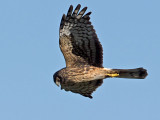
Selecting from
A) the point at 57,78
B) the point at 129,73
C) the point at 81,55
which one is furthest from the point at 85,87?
the point at 129,73

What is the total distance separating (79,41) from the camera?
48.2 ft

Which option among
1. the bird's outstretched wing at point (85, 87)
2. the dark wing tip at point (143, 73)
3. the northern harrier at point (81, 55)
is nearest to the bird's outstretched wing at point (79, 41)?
the northern harrier at point (81, 55)

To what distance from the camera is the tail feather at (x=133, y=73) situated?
14.7 m

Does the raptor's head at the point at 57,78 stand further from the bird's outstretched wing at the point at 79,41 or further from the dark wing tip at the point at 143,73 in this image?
the dark wing tip at the point at 143,73

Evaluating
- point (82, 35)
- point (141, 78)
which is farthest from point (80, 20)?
point (141, 78)

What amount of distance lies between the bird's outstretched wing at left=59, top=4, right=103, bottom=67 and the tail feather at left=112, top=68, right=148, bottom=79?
1.96 feet

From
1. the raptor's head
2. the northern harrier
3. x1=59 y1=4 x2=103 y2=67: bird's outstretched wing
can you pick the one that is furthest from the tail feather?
the raptor's head

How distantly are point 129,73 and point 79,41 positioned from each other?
1692 mm

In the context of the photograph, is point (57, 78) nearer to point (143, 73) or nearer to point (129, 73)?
point (129, 73)

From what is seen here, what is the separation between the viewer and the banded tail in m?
14.7

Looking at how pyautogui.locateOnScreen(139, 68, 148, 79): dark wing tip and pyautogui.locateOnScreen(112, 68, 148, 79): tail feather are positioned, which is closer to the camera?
pyautogui.locateOnScreen(112, 68, 148, 79): tail feather

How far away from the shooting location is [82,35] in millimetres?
14570

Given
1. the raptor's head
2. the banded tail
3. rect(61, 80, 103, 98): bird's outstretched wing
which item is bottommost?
rect(61, 80, 103, 98): bird's outstretched wing

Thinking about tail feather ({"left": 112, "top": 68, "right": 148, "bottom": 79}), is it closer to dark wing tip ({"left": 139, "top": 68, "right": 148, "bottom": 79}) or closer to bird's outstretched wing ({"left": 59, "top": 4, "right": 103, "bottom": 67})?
dark wing tip ({"left": 139, "top": 68, "right": 148, "bottom": 79})
